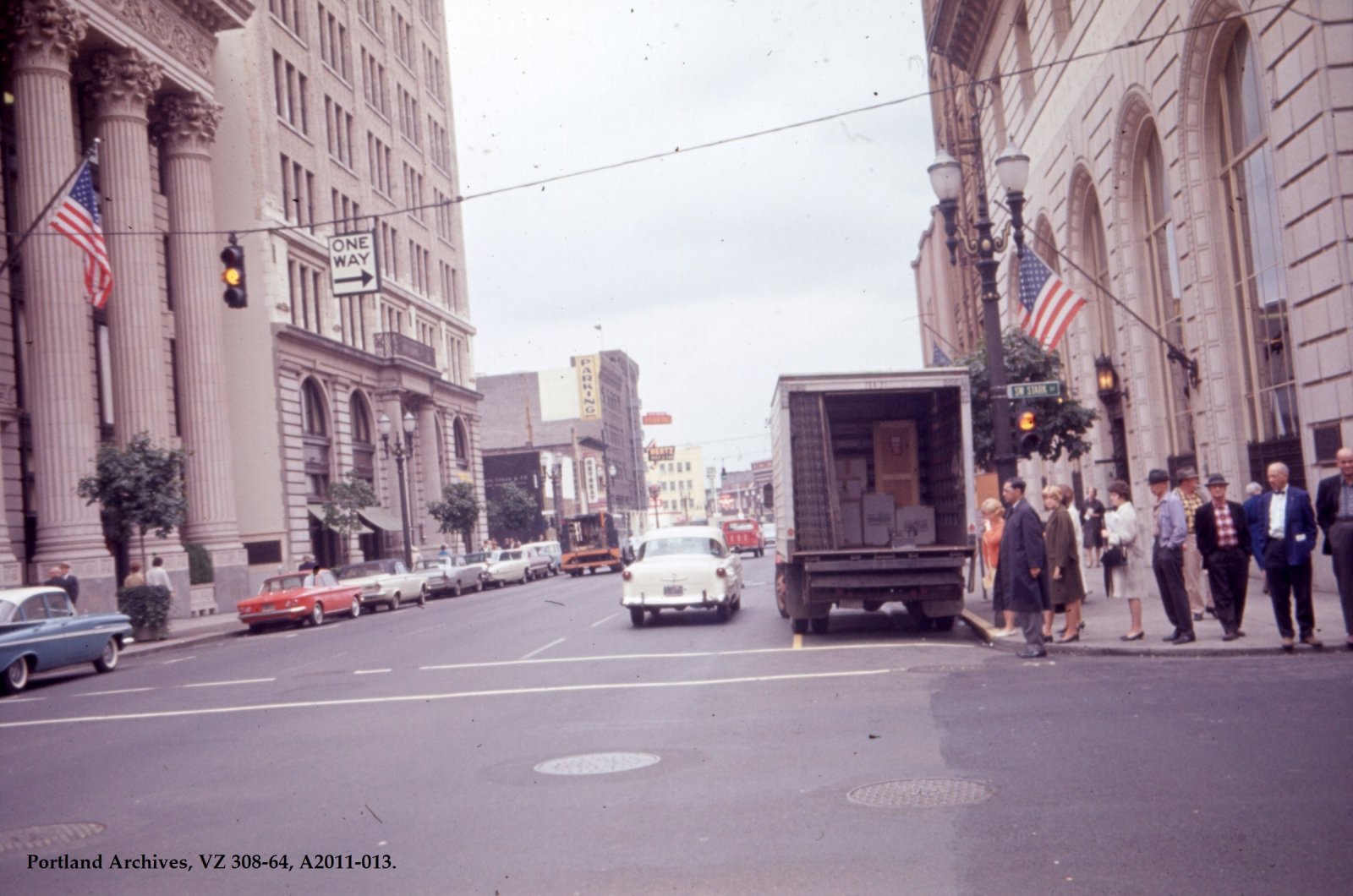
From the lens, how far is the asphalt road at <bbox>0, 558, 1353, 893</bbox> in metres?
6.03

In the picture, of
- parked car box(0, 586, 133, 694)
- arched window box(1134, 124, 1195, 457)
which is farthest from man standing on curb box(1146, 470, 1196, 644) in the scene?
parked car box(0, 586, 133, 694)

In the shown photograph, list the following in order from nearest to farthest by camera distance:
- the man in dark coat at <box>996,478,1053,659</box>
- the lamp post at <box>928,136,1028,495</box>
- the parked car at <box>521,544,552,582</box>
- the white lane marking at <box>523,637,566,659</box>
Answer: the man in dark coat at <box>996,478,1053,659</box>, the lamp post at <box>928,136,1028,495</box>, the white lane marking at <box>523,637,566,659</box>, the parked car at <box>521,544,552,582</box>

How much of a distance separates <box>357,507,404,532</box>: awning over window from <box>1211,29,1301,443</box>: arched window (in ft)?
115

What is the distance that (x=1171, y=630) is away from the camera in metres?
14.8

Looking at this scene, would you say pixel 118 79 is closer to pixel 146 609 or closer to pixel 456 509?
pixel 146 609

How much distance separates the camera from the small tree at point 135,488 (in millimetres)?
28109

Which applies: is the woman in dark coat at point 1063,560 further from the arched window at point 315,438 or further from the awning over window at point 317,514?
the arched window at point 315,438

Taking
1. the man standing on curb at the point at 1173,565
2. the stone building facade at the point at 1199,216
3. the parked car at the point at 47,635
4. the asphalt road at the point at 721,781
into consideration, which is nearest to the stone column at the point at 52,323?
the parked car at the point at 47,635

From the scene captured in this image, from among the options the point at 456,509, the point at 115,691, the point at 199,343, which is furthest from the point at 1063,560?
the point at 456,509

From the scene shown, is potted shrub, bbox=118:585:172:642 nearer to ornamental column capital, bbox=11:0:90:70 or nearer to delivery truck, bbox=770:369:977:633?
ornamental column capital, bbox=11:0:90:70

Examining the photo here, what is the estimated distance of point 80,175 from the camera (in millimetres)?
23172

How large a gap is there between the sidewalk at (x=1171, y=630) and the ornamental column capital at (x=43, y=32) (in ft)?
86.2

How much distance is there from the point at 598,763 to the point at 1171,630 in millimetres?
8629

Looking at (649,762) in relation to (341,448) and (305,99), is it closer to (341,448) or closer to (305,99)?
(341,448)
